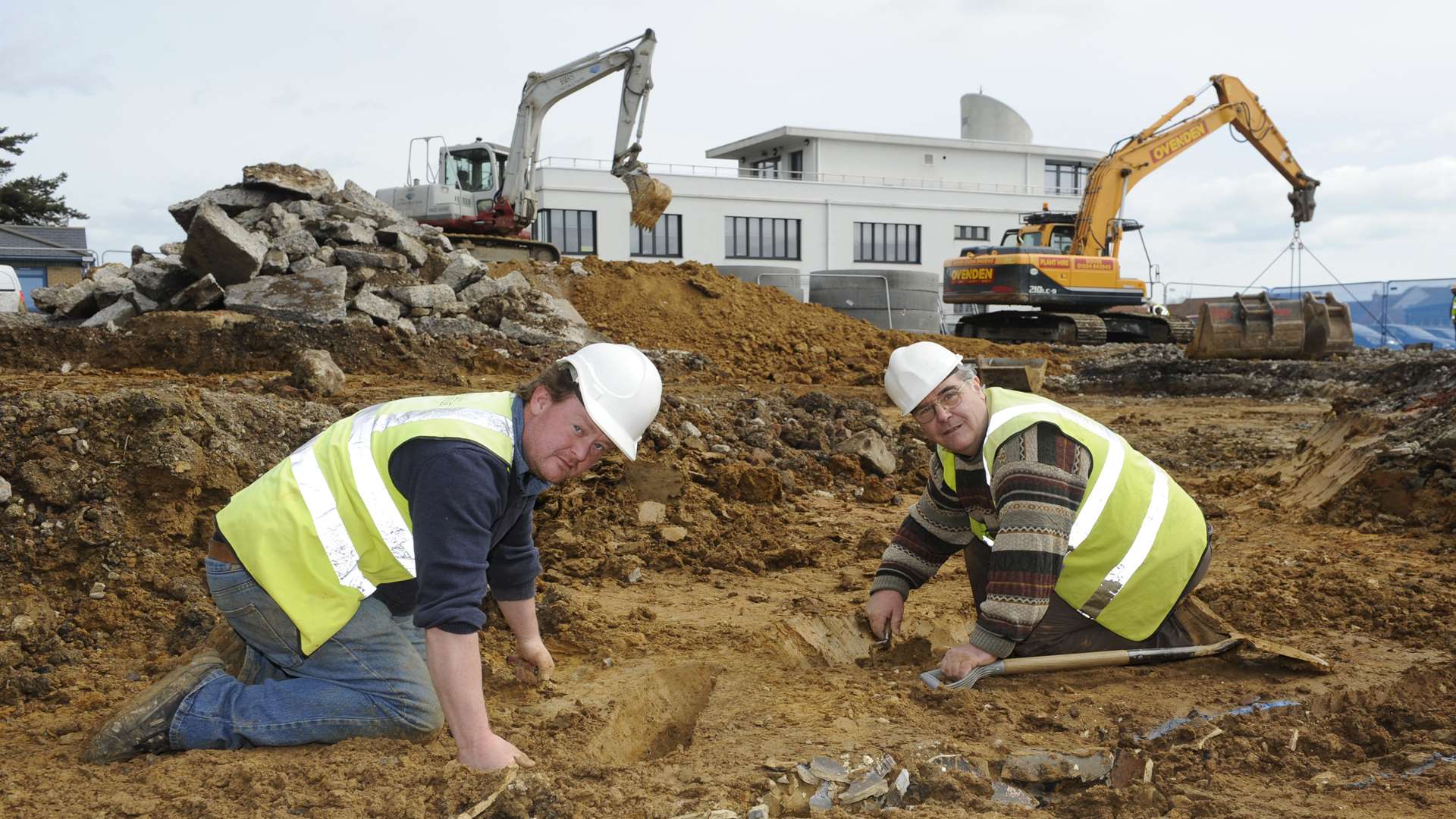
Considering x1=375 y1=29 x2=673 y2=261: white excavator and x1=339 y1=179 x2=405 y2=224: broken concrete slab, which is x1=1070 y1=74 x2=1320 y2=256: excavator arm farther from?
x1=339 y1=179 x2=405 y2=224: broken concrete slab

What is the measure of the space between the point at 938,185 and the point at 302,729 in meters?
43.4

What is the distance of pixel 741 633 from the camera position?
475 centimetres

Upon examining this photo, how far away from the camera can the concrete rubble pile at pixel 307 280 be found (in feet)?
41.3

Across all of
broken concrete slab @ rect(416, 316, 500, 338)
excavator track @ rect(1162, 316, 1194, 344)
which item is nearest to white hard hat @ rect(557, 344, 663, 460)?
broken concrete slab @ rect(416, 316, 500, 338)

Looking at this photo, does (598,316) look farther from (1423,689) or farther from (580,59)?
(1423,689)

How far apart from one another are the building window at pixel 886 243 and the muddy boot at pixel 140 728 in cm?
3902

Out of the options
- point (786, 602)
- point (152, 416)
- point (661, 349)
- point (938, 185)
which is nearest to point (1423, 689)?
point (786, 602)

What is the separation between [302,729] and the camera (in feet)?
10.3

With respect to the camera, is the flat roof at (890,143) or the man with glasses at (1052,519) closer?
the man with glasses at (1052,519)

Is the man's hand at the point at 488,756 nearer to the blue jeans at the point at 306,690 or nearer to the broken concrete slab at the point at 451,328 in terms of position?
the blue jeans at the point at 306,690

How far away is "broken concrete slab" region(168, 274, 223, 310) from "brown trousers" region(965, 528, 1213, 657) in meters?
11.1

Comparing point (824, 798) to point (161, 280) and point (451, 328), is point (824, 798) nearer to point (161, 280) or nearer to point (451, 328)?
point (451, 328)

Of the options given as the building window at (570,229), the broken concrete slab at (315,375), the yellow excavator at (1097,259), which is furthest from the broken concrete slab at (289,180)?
the building window at (570,229)

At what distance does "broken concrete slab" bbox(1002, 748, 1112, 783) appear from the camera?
308 cm
